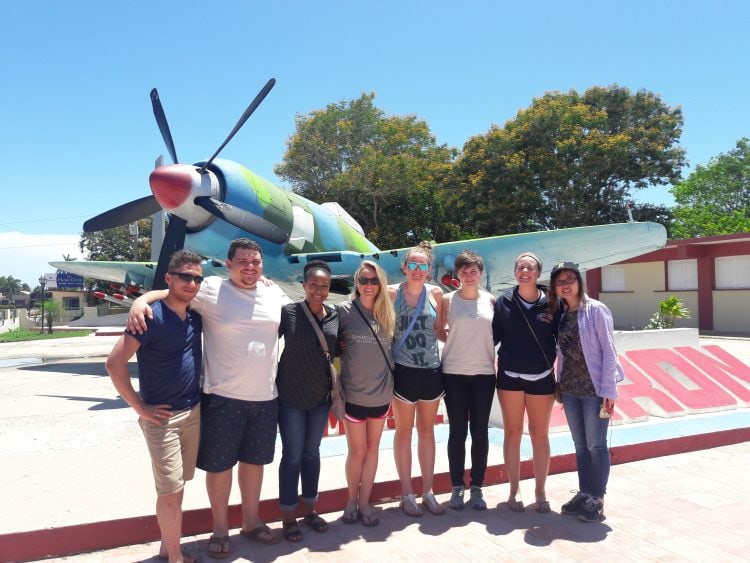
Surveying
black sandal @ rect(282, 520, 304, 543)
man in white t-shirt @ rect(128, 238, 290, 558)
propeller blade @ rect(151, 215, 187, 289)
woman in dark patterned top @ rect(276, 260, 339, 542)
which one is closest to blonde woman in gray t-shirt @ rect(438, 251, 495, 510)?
woman in dark patterned top @ rect(276, 260, 339, 542)

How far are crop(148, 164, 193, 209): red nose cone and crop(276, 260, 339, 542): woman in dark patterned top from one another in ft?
20.0

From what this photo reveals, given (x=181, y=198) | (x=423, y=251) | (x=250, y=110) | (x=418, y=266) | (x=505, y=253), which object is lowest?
(x=418, y=266)

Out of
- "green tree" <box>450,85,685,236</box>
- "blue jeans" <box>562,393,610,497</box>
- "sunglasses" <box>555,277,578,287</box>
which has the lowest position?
"blue jeans" <box>562,393,610,497</box>

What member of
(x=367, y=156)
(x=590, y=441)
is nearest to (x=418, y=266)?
(x=590, y=441)

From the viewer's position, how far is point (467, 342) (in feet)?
12.0

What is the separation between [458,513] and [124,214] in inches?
359

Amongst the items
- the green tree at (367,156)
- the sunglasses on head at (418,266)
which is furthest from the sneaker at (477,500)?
the green tree at (367,156)

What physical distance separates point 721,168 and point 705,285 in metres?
28.3

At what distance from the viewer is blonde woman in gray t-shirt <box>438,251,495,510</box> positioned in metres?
3.66

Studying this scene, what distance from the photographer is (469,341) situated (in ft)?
12.0

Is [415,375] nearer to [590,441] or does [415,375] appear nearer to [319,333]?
[319,333]

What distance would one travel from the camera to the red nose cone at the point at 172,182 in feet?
28.4

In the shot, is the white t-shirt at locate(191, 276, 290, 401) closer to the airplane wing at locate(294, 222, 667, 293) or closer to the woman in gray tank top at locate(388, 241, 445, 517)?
the woman in gray tank top at locate(388, 241, 445, 517)

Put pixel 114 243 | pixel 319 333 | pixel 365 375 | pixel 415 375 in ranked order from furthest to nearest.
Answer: pixel 114 243 → pixel 415 375 → pixel 365 375 → pixel 319 333
